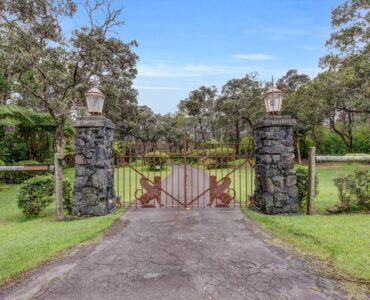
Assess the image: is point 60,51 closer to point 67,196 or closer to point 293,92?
point 67,196

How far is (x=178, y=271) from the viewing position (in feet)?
10.4

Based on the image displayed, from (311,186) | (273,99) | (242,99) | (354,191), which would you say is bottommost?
(354,191)

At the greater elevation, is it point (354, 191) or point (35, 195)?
point (354, 191)

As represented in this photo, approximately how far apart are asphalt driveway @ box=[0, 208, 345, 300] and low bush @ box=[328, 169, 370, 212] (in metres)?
2.66

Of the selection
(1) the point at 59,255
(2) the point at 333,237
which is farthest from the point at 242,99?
(1) the point at 59,255

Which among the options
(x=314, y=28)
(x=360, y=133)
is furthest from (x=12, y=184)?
(x=360, y=133)

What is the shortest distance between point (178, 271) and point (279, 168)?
145 inches

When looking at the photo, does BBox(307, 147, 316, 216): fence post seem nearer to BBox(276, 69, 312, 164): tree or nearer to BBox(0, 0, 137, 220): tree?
BBox(0, 0, 137, 220): tree

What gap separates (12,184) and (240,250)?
12676mm

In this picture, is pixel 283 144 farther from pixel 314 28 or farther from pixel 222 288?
pixel 314 28

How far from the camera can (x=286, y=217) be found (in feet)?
18.3

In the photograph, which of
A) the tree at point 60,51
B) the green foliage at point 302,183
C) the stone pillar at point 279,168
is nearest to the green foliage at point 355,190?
the green foliage at point 302,183

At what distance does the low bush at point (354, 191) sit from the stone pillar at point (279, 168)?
110 cm

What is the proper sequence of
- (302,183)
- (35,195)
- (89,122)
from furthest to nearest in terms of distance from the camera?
(35,195) → (302,183) → (89,122)
